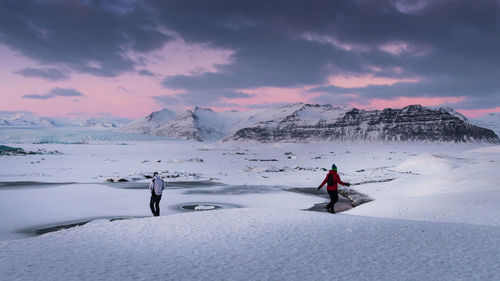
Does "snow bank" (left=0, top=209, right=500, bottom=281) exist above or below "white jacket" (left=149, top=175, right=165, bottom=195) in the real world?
below

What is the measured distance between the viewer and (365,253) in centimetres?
Result: 834

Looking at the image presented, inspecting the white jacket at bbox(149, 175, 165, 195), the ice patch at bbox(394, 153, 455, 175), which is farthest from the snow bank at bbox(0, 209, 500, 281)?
the ice patch at bbox(394, 153, 455, 175)

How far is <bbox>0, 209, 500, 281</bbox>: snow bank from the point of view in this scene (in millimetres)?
7117

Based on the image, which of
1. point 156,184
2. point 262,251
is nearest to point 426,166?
point 156,184

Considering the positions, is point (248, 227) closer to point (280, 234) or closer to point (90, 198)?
point (280, 234)

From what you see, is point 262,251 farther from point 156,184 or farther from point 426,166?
point 426,166

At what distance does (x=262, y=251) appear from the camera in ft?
28.2

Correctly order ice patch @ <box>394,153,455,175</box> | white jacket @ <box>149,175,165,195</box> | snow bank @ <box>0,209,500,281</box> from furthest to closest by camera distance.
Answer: ice patch @ <box>394,153,455,175</box>, white jacket @ <box>149,175,165,195</box>, snow bank @ <box>0,209,500,281</box>

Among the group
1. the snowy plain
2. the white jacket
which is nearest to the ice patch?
the snowy plain

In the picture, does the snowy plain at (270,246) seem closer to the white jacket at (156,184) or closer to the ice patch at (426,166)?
the white jacket at (156,184)

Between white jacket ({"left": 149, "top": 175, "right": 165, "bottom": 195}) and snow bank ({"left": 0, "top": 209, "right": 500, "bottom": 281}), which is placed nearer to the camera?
snow bank ({"left": 0, "top": 209, "right": 500, "bottom": 281})

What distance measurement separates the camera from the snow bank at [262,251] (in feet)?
23.4

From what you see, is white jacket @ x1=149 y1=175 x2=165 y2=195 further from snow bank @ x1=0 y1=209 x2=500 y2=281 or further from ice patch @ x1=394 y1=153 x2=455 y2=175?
ice patch @ x1=394 y1=153 x2=455 y2=175

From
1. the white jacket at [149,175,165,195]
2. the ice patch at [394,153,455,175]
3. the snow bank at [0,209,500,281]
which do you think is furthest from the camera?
the ice patch at [394,153,455,175]
